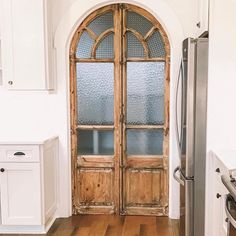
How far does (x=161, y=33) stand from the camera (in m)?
3.62

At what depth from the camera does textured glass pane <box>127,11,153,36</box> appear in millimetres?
3650

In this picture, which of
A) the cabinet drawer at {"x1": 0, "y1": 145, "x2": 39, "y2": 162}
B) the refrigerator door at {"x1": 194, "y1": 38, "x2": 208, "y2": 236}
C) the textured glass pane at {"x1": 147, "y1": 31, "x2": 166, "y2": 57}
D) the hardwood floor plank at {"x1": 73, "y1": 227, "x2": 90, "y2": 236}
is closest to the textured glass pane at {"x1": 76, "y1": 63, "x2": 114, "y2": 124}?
the textured glass pane at {"x1": 147, "y1": 31, "x2": 166, "y2": 57}

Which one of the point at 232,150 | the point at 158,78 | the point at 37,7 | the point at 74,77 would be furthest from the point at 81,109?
the point at 232,150

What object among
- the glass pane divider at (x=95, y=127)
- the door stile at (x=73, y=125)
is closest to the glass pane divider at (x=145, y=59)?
the door stile at (x=73, y=125)

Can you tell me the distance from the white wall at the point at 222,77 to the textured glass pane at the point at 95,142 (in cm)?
142

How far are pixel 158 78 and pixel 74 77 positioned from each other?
0.92 meters

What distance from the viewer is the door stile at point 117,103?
12.0 ft

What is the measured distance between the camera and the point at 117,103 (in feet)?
12.3

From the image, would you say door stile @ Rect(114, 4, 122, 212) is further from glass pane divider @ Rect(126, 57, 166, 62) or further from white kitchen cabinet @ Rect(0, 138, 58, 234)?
white kitchen cabinet @ Rect(0, 138, 58, 234)

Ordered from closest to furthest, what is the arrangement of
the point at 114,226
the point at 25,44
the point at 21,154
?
the point at 21,154
the point at 25,44
the point at 114,226

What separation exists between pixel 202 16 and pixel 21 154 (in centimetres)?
212

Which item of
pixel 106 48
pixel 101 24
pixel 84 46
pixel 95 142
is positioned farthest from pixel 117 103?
pixel 101 24

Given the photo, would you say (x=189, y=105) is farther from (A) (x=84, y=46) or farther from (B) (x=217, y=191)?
(A) (x=84, y=46)

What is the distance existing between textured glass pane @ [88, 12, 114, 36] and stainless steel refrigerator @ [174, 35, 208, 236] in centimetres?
116
